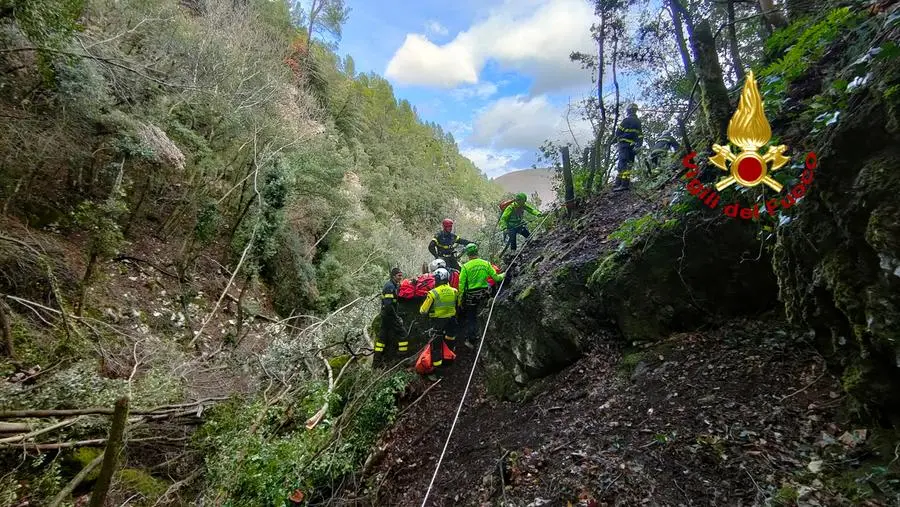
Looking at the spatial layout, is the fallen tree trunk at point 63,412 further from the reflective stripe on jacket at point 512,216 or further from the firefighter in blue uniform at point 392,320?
the reflective stripe on jacket at point 512,216

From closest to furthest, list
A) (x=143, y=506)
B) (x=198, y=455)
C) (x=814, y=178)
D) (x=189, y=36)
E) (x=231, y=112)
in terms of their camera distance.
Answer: (x=814, y=178), (x=143, y=506), (x=198, y=455), (x=231, y=112), (x=189, y=36)

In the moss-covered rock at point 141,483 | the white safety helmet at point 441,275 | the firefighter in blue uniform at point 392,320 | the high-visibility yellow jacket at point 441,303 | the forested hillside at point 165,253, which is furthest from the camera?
the firefighter in blue uniform at point 392,320

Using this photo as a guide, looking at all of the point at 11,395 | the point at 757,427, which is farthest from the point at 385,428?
the point at 11,395

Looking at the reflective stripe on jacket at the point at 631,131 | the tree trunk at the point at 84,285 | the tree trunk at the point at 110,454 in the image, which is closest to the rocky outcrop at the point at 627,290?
the reflective stripe on jacket at the point at 631,131

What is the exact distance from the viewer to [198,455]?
679 cm

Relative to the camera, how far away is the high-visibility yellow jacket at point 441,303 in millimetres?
6375

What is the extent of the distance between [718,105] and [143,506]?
8226 millimetres

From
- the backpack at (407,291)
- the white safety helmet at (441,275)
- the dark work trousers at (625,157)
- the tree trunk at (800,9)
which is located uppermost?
the tree trunk at (800,9)

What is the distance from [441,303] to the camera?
6395 mm

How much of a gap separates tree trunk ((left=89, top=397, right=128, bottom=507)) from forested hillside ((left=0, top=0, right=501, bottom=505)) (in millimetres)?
2736

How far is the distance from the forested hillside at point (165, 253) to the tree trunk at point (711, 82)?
5.29m

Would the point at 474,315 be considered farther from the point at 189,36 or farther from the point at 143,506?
the point at 189,36

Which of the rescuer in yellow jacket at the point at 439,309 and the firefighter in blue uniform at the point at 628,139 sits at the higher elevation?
the firefighter in blue uniform at the point at 628,139

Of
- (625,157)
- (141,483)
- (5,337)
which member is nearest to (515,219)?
(625,157)
